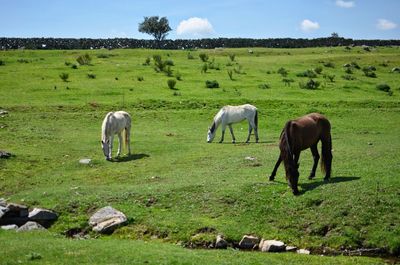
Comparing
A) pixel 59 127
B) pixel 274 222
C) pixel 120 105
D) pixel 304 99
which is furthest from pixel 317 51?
pixel 274 222

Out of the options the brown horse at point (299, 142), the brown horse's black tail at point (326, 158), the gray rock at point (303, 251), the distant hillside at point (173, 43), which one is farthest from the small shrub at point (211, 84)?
the distant hillside at point (173, 43)

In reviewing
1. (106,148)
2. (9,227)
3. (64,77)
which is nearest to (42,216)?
(9,227)

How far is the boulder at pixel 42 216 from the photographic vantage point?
15992 millimetres

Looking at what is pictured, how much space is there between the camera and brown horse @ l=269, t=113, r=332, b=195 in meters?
16.2

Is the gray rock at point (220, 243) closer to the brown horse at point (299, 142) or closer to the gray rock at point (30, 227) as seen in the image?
the brown horse at point (299, 142)

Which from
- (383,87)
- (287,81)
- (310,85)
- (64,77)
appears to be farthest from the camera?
(287,81)

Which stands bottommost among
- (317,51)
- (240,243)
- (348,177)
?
(240,243)

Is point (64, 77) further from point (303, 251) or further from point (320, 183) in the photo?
point (303, 251)

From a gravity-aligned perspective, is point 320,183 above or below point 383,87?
below

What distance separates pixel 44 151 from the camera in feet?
83.3

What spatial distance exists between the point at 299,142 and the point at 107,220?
6.76 meters

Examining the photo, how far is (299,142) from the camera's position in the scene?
A: 55.6 ft

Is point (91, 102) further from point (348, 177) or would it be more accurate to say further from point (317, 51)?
point (317, 51)

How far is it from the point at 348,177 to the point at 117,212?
795 cm
